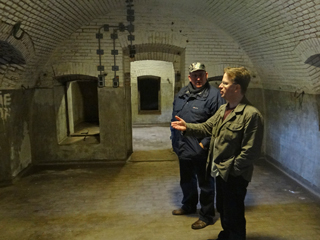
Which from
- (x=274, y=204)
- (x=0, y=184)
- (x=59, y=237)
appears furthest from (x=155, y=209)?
(x=0, y=184)

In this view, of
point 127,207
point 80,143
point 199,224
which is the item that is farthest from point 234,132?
point 80,143

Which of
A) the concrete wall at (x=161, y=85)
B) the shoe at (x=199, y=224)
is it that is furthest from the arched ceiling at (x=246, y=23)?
the concrete wall at (x=161, y=85)

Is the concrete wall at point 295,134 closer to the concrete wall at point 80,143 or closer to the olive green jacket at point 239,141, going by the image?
the olive green jacket at point 239,141

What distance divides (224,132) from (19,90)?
14.2 ft

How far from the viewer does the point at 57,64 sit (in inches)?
224

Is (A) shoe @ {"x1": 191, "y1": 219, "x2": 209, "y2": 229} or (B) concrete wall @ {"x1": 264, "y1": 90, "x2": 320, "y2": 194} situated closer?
(A) shoe @ {"x1": 191, "y1": 219, "x2": 209, "y2": 229}

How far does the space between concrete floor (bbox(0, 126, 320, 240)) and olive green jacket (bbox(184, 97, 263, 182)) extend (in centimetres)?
121

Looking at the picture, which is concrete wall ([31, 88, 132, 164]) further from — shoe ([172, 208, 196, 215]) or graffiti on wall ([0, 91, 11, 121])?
shoe ([172, 208, 196, 215])

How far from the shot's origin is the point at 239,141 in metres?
2.39

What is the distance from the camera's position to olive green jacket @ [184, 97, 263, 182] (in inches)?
90.9

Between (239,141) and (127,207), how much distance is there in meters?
2.28

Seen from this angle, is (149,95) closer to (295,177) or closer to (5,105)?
(5,105)

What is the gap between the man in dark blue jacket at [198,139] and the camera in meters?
3.18

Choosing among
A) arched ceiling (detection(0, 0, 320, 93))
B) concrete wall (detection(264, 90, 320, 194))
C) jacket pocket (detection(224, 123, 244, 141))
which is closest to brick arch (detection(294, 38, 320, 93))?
arched ceiling (detection(0, 0, 320, 93))
